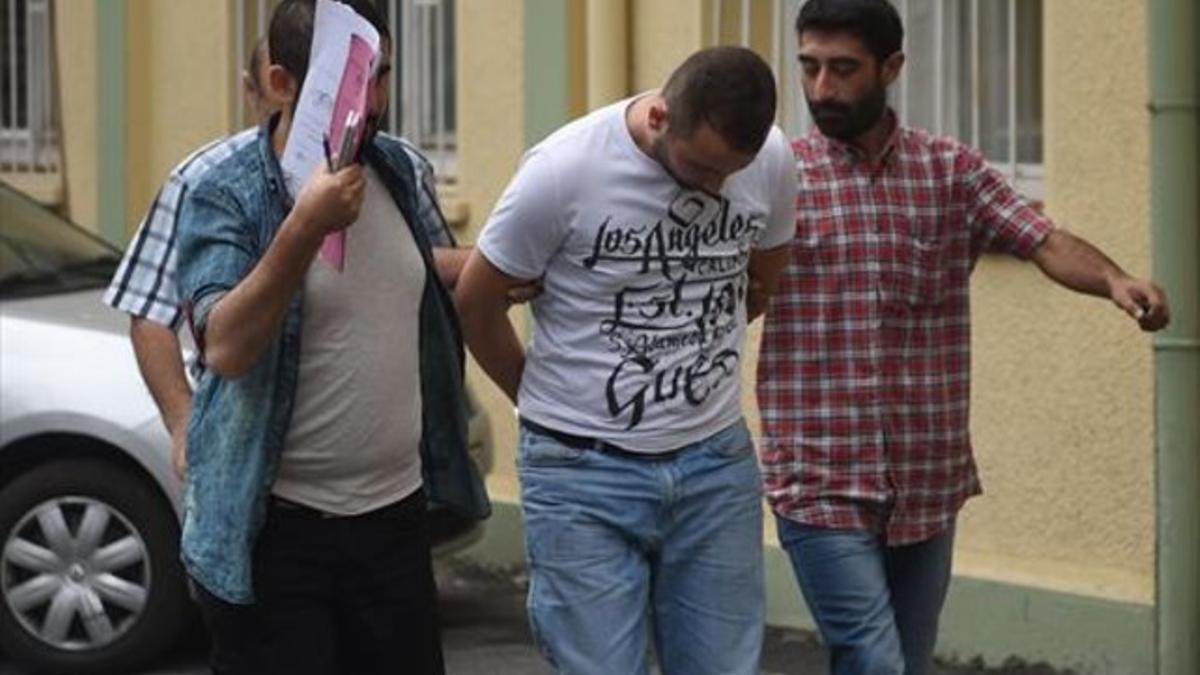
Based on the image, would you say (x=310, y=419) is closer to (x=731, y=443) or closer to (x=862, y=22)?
(x=731, y=443)

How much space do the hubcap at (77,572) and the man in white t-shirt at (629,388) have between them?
3.29m

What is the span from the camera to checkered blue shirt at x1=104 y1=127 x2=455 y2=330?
4.83 meters

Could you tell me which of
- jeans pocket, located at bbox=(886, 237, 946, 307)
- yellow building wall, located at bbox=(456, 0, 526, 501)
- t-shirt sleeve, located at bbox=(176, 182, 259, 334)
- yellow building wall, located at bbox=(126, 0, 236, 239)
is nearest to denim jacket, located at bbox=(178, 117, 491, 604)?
t-shirt sleeve, located at bbox=(176, 182, 259, 334)

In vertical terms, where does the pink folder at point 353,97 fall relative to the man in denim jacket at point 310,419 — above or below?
above

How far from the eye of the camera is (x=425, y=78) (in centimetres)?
1088

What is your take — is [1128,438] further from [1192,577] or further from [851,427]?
[851,427]

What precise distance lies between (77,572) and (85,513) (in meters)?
0.17

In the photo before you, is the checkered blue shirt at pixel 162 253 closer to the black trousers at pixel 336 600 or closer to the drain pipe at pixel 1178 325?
the black trousers at pixel 336 600

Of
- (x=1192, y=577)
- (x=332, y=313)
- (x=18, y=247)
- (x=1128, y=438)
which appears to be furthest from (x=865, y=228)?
(x=18, y=247)

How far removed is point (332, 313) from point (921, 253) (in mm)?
1343

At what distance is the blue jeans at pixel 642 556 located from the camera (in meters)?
5.04

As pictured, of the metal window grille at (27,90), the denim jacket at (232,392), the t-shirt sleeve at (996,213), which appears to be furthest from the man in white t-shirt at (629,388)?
the metal window grille at (27,90)

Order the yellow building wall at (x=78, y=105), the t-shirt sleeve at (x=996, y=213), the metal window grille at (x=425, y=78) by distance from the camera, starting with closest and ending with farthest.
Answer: the t-shirt sleeve at (x=996, y=213) < the metal window grille at (x=425, y=78) < the yellow building wall at (x=78, y=105)

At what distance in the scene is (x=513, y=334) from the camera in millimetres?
5227
